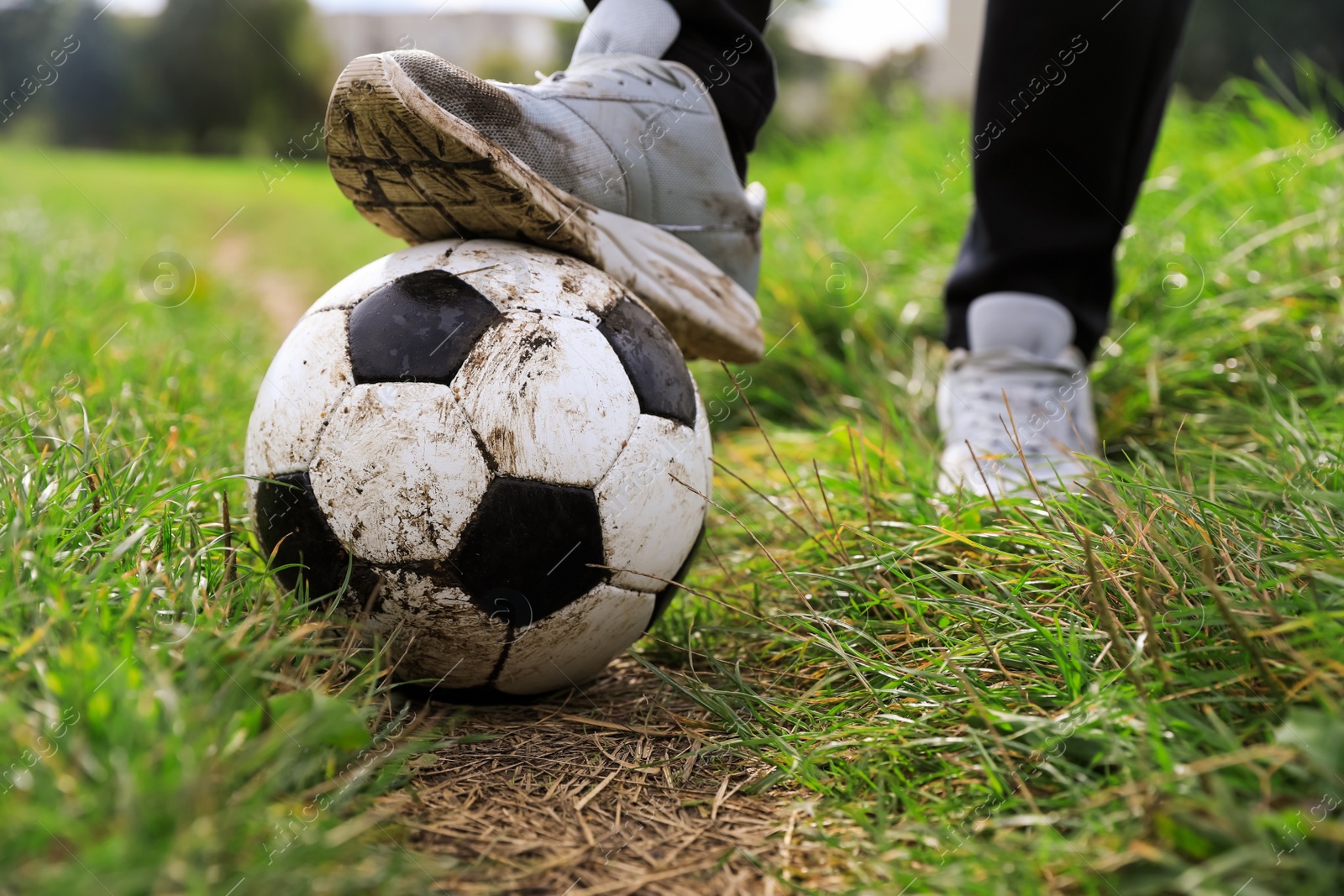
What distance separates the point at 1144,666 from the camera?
137cm

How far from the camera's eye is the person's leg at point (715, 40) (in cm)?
218

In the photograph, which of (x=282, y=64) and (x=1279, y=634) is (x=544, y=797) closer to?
(x=1279, y=634)

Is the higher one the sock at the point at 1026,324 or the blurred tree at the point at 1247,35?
the blurred tree at the point at 1247,35

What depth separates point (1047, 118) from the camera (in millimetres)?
2373

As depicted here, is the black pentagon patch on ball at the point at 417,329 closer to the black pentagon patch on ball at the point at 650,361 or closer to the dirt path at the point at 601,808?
the black pentagon patch on ball at the point at 650,361

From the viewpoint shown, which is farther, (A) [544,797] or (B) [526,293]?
(B) [526,293]

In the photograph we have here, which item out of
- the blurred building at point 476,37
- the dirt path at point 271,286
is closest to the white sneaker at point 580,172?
the dirt path at point 271,286

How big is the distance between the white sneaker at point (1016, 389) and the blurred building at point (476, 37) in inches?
859

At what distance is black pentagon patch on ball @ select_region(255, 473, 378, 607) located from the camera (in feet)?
5.30

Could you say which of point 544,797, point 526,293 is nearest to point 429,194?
point 526,293

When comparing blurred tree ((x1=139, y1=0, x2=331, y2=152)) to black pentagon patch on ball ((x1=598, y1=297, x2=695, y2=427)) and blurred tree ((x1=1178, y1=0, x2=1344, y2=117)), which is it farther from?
black pentagon patch on ball ((x1=598, y1=297, x2=695, y2=427))

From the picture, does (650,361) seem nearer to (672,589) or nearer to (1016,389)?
(672,589)

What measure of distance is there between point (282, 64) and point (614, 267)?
35164 millimetres

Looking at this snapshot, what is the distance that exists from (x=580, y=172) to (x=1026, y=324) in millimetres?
1337
